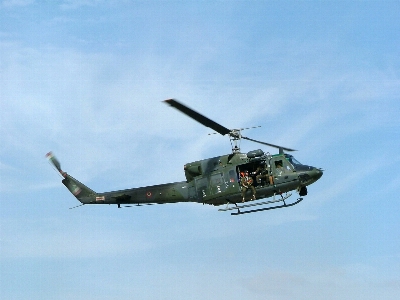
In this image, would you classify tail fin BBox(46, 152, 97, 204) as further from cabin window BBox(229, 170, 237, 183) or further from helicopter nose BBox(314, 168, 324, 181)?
helicopter nose BBox(314, 168, 324, 181)

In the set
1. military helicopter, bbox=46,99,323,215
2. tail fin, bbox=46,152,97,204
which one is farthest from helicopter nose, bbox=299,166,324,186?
tail fin, bbox=46,152,97,204

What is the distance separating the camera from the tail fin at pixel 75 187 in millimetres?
38969

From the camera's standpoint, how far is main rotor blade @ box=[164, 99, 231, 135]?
94.7 feet

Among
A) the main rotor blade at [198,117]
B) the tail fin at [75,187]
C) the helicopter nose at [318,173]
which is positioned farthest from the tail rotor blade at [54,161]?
the helicopter nose at [318,173]

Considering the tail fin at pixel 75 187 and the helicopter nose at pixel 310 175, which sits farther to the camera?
the tail fin at pixel 75 187

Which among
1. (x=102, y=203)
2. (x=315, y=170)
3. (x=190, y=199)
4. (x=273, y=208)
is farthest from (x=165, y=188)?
(x=315, y=170)

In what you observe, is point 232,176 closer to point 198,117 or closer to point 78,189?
point 198,117

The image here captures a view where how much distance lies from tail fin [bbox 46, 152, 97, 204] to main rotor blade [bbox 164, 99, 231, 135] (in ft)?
34.8

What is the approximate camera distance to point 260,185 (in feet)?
110

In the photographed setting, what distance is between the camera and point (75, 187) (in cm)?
4022

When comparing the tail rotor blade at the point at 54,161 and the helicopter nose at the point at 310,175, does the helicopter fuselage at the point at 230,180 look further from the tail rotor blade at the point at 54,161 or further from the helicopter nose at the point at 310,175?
the tail rotor blade at the point at 54,161

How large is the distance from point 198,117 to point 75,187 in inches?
523

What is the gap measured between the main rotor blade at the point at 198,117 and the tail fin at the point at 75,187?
1061 cm

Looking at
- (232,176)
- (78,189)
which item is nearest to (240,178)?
(232,176)
